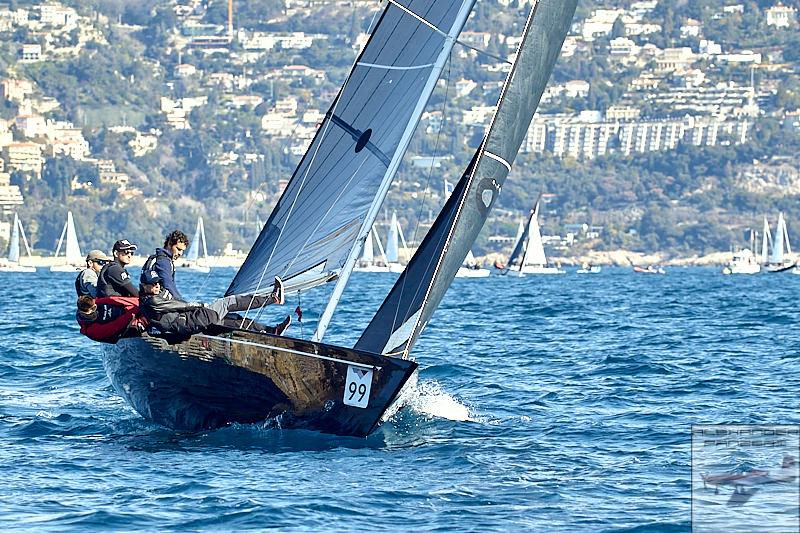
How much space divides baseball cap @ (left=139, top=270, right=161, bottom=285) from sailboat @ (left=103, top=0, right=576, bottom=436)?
0.43m

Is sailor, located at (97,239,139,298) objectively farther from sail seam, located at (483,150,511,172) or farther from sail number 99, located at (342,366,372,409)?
sail seam, located at (483,150,511,172)

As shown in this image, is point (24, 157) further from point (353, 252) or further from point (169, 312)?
point (169, 312)

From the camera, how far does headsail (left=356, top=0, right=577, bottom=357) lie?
11508mm

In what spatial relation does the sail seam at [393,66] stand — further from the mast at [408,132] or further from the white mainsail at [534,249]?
the white mainsail at [534,249]

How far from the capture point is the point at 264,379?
11305 mm

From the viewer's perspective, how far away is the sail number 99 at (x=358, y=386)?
36.3ft

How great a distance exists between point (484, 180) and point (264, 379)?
219cm

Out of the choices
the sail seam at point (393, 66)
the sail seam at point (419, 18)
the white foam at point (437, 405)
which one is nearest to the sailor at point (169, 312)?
the white foam at point (437, 405)

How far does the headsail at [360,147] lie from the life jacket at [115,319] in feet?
4.05

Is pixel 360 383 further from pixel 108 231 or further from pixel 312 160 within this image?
pixel 108 231

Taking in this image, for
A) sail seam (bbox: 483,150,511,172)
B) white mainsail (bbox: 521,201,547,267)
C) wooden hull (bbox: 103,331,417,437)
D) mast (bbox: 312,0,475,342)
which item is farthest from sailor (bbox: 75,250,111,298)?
white mainsail (bbox: 521,201,547,267)

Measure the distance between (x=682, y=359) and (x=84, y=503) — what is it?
1088 centimetres

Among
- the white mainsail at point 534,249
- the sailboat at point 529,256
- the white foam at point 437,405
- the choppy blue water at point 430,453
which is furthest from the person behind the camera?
the white mainsail at point 534,249

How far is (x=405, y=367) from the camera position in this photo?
10992 mm
